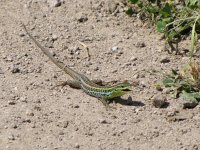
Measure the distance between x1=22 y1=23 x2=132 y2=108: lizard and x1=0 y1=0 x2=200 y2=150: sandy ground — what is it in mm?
71

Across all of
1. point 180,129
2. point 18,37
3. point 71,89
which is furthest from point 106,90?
point 18,37

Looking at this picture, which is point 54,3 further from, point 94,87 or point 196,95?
point 196,95

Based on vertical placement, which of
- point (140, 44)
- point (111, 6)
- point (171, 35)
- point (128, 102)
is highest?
point (111, 6)

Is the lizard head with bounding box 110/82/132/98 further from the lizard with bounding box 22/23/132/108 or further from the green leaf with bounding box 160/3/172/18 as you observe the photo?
the green leaf with bounding box 160/3/172/18

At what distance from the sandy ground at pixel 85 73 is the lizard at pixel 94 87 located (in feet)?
0.23

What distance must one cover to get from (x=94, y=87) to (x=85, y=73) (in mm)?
458

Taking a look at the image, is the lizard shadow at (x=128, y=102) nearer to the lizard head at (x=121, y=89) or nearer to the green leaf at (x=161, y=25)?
the lizard head at (x=121, y=89)

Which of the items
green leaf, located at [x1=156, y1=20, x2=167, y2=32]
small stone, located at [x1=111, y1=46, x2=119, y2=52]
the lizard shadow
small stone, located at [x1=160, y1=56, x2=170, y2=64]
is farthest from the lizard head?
green leaf, located at [x1=156, y1=20, x2=167, y2=32]

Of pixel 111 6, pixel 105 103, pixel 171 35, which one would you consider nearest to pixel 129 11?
pixel 111 6

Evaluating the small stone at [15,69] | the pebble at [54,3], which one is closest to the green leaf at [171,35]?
the pebble at [54,3]

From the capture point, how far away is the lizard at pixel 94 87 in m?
7.65

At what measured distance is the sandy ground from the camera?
22.9ft

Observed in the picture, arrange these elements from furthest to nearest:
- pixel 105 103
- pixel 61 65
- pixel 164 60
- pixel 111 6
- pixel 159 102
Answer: pixel 111 6 < pixel 164 60 < pixel 61 65 < pixel 105 103 < pixel 159 102

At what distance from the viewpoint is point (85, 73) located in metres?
8.21
